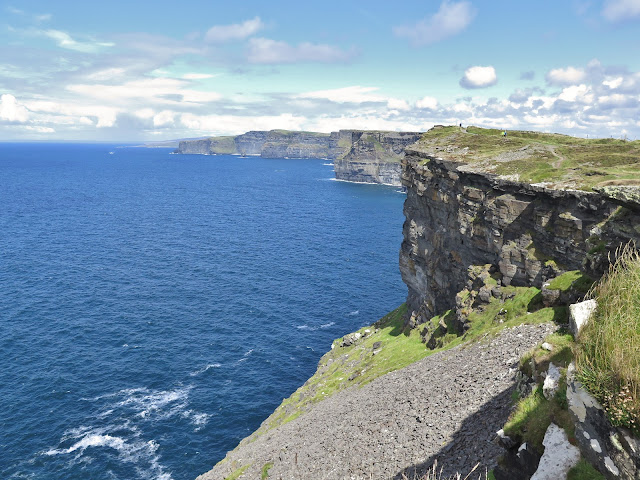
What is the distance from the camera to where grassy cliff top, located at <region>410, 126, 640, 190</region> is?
1838 inches

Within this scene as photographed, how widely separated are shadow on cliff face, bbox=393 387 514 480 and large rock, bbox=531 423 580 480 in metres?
8.76

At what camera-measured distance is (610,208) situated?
40656mm

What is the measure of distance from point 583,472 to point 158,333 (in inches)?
3277

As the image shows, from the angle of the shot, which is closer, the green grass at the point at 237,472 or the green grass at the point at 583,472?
the green grass at the point at 583,472

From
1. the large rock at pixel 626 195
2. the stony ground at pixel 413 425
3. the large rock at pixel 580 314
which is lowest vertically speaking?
the stony ground at pixel 413 425

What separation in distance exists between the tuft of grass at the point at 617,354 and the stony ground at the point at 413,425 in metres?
12.6

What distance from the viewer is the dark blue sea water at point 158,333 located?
5872 cm

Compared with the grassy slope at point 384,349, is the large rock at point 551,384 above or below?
above

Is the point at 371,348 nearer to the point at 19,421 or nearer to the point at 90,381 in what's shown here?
the point at 90,381

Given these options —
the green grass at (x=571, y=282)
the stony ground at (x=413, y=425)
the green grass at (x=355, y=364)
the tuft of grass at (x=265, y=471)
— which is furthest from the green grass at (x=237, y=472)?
the green grass at (x=571, y=282)

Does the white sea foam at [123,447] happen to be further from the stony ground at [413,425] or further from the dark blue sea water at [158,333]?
the stony ground at [413,425]

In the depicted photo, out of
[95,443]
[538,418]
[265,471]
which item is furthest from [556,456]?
[95,443]

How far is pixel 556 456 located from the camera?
15.0m

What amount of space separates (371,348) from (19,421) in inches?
2049
